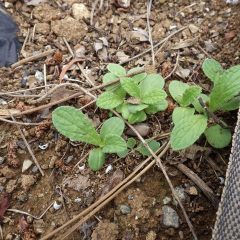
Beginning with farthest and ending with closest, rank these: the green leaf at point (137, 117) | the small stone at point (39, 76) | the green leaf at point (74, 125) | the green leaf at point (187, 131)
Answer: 1. the small stone at point (39, 76)
2. the green leaf at point (137, 117)
3. the green leaf at point (74, 125)
4. the green leaf at point (187, 131)

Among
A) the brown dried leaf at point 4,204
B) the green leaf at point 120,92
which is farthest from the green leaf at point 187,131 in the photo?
the brown dried leaf at point 4,204

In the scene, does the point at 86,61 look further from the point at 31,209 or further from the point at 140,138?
the point at 31,209

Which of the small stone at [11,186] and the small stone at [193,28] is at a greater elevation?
the small stone at [193,28]

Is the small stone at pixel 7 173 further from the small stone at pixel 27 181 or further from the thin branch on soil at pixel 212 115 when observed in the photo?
the thin branch on soil at pixel 212 115

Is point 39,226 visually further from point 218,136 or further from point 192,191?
point 218,136

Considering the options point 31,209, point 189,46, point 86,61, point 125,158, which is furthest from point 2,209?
point 189,46

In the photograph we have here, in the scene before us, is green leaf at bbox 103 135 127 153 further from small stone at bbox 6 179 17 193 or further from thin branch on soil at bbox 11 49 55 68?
thin branch on soil at bbox 11 49 55 68

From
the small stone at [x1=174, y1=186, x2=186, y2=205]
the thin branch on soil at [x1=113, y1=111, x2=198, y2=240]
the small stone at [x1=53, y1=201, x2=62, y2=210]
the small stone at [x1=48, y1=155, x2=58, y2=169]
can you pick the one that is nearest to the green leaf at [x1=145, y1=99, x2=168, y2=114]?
the thin branch on soil at [x1=113, y1=111, x2=198, y2=240]
